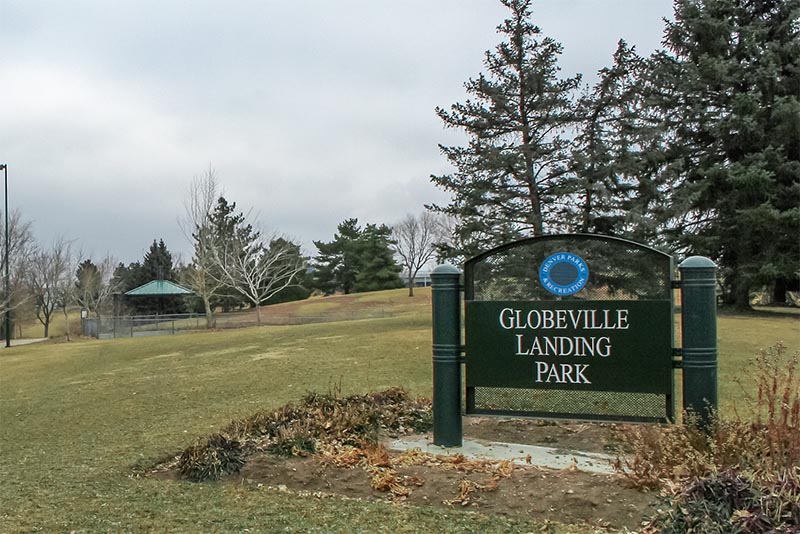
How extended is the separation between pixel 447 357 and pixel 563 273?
3.97ft

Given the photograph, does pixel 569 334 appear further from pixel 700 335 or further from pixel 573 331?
pixel 700 335

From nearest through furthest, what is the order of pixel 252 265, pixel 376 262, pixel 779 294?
pixel 779 294 < pixel 252 265 < pixel 376 262

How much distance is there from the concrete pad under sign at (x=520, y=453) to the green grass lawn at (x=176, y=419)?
124 cm

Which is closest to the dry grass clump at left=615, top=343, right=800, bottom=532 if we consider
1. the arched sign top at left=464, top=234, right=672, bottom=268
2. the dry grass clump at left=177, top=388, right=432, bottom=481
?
the arched sign top at left=464, top=234, right=672, bottom=268

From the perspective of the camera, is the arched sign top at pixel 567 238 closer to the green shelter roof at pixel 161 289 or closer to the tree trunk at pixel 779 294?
the tree trunk at pixel 779 294

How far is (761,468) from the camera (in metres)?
3.44

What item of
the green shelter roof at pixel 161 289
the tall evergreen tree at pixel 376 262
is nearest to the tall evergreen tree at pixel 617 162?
the green shelter roof at pixel 161 289

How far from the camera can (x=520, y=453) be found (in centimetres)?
511

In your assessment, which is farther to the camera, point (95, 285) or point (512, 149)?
point (95, 285)

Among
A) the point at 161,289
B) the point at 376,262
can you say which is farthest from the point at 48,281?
the point at 376,262

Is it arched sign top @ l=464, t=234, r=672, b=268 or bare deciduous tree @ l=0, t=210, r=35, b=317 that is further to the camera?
bare deciduous tree @ l=0, t=210, r=35, b=317

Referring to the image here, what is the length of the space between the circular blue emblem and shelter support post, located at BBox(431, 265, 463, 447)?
76 cm

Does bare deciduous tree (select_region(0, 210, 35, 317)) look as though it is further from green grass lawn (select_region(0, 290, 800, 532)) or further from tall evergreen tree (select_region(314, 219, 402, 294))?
tall evergreen tree (select_region(314, 219, 402, 294))

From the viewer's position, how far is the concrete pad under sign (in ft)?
15.4
